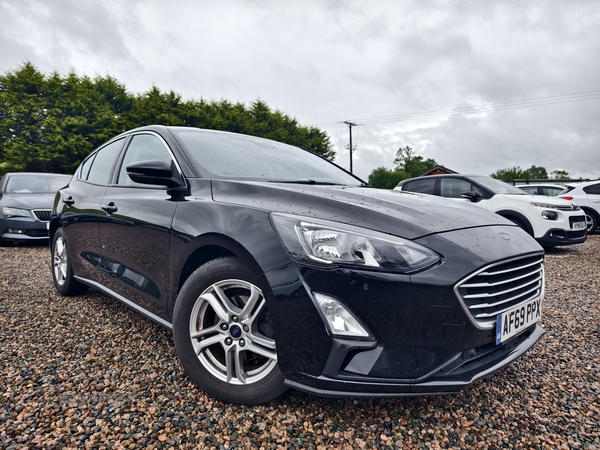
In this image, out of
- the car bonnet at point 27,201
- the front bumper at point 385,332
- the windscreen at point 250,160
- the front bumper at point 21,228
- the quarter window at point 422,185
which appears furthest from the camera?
the quarter window at point 422,185

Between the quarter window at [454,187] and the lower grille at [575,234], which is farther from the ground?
the quarter window at [454,187]

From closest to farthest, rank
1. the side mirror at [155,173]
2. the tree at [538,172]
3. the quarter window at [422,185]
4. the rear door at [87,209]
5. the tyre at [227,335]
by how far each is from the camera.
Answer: the tyre at [227,335], the side mirror at [155,173], the rear door at [87,209], the quarter window at [422,185], the tree at [538,172]

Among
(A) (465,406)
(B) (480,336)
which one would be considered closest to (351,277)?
(B) (480,336)

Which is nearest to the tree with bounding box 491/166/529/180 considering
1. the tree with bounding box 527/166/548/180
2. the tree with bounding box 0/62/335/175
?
the tree with bounding box 527/166/548/180

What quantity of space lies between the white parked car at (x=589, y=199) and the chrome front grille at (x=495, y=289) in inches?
373

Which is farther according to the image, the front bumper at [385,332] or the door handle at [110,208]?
the door handle at [110,208]

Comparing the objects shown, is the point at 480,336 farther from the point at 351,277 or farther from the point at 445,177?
the point at 445,177

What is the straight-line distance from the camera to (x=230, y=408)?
1.77 meters

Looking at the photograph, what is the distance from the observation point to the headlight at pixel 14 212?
277 inches

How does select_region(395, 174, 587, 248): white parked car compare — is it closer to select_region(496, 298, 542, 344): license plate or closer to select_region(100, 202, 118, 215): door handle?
select_region(496, 298, 542, 344): license plate

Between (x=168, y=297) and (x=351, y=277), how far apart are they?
115 centimetres

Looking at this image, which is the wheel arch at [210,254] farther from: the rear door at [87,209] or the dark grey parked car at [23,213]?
the dark grey parked car at [23,213]

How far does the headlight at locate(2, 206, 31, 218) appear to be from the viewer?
23.1 ft

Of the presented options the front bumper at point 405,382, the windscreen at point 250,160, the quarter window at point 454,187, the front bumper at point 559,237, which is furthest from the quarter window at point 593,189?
the front bumper at point 405,382
